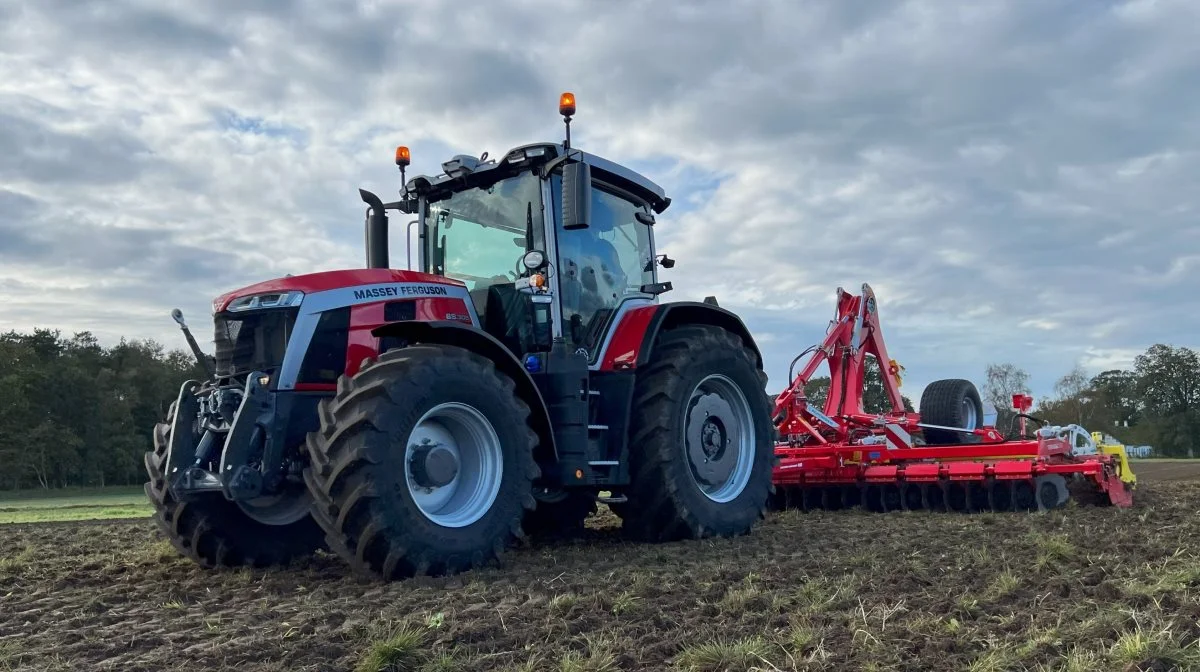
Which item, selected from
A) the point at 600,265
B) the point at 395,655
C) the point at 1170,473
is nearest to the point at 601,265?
the point at 600,265

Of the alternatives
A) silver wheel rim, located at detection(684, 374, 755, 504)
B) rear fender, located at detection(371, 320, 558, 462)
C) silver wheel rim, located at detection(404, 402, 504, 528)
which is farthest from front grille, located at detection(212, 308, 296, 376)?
silver wheel rim, located at detection(684, 374, 755, 504)

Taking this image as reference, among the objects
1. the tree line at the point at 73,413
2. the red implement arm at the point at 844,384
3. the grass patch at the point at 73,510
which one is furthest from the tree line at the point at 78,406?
the red implement arm at the point at 844,384

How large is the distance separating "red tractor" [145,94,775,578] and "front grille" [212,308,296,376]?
0.01 m

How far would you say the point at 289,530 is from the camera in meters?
5.86

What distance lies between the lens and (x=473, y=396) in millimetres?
5062

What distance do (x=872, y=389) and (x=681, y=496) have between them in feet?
25.0

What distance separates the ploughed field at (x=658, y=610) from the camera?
3074mm

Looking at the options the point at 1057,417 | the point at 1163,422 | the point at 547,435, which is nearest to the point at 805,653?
the point at 547,435

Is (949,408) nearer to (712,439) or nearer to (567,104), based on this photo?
(712,439)

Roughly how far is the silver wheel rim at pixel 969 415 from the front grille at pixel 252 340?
340 inches

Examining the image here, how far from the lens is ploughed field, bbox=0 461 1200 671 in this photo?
3.07 meters

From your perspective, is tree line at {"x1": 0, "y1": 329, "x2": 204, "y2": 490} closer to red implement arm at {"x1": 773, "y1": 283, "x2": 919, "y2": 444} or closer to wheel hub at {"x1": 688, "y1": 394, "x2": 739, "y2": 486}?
red implement arm at {"x1": 773, "y1": 283, "x2": 919, "y2": 444}

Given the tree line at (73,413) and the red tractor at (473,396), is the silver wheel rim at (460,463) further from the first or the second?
the tree line at (73,413)

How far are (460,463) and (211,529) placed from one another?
1611mm
